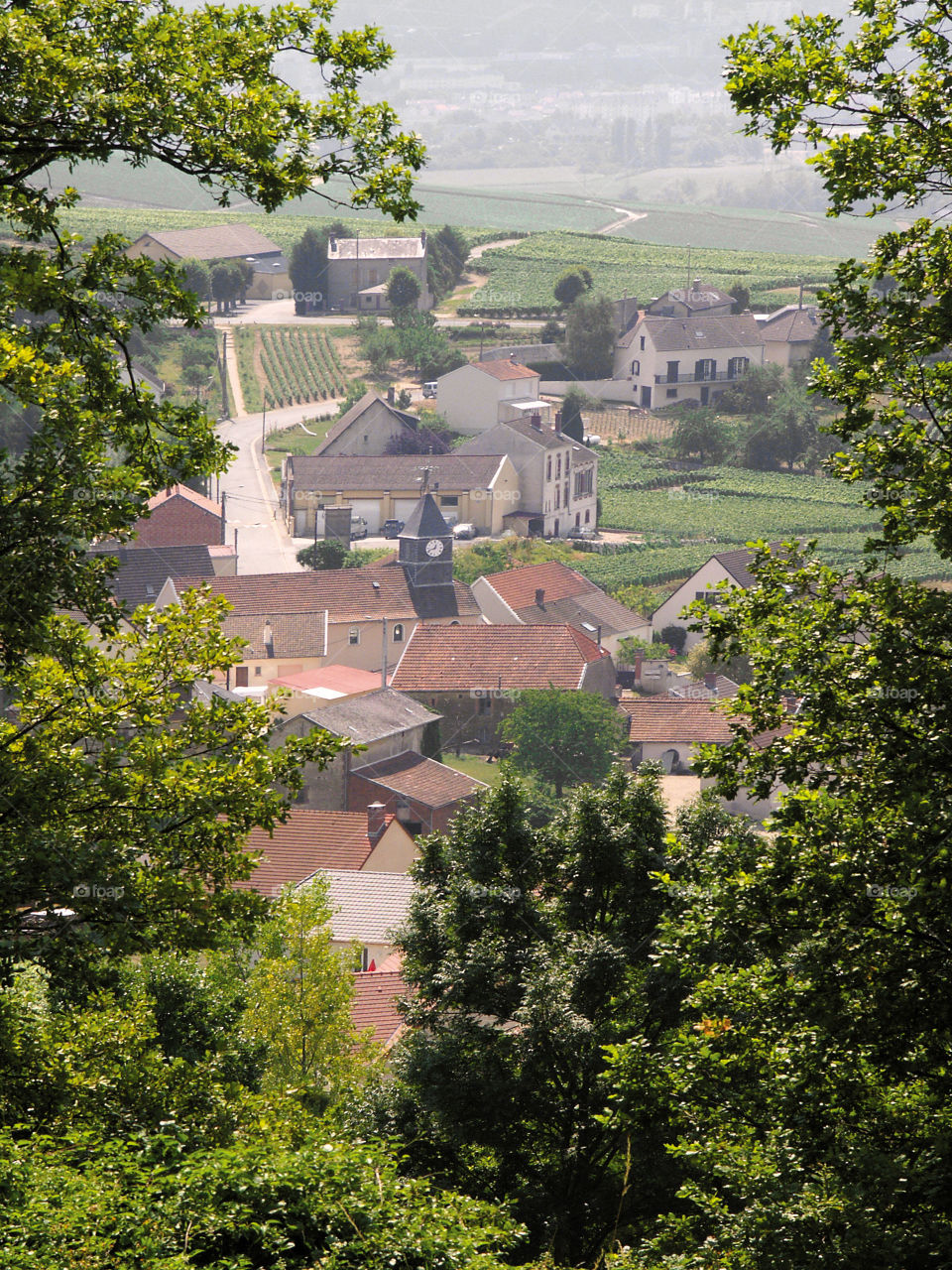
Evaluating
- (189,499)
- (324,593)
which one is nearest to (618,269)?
(189,499)

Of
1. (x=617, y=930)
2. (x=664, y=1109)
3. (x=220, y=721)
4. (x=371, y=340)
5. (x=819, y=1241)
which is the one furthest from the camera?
(x=371, y=340)

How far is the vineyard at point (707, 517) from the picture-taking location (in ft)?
268

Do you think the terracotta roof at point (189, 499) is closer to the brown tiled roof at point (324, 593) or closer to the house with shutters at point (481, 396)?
the brown tiled roof at point (324, 593)

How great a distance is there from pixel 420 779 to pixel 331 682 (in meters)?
10.2

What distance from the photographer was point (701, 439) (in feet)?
355

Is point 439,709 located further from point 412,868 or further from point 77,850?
point 77,850

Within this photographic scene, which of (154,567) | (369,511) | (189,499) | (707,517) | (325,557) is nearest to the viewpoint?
(154,567)

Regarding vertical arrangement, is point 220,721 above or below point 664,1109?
above

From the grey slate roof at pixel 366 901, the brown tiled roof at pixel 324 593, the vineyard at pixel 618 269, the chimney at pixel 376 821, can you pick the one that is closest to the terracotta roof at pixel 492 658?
Answer: the brown tiled roof at pixel 324 593

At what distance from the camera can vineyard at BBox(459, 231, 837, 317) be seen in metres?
141

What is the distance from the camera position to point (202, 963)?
2923cm

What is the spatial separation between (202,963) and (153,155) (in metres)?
23.0

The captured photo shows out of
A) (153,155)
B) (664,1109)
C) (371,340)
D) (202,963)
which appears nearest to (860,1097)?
(664,1109)

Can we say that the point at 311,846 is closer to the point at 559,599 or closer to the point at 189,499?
the point at 559,599
